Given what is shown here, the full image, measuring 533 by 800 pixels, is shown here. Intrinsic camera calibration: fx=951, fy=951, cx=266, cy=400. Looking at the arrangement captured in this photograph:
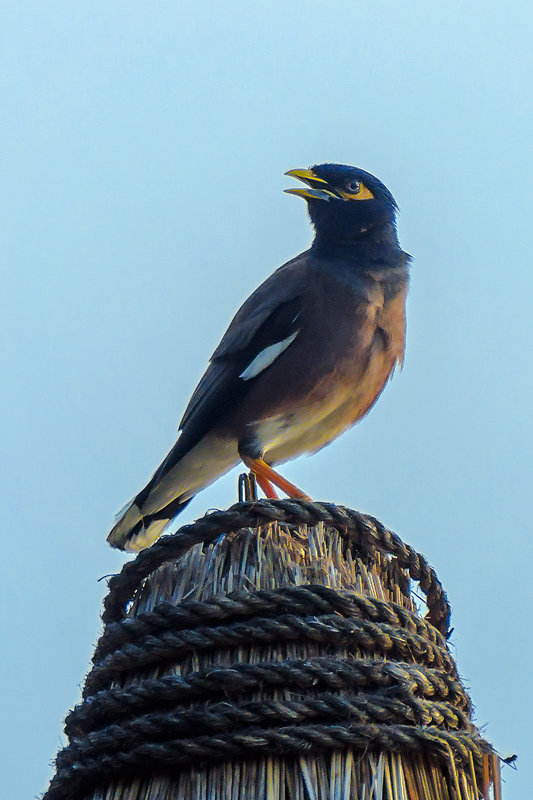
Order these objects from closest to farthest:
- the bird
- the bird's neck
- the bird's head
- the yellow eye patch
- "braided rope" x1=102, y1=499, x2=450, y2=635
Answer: "braided rope" x1=102, y1=499, x2=450, y2=635, the bird, the bird's neck, the bird's head, the yellow eye patch

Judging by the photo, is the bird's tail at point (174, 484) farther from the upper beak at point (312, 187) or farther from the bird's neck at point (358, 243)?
the upper beak at point (312, 187)

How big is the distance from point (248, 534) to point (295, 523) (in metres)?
0.13

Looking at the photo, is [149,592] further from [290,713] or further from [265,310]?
[265,310]

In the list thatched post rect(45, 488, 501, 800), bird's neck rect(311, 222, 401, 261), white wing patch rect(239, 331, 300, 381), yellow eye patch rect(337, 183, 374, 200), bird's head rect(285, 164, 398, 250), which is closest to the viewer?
thatched post rect(45, 488, 501, 800)

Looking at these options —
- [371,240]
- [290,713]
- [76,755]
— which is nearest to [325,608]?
[290,713]

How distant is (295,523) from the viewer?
7.30ft

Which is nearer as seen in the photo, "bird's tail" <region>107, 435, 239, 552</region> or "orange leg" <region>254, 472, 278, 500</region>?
"orange leg" <region>254, 472, 278, 500</region>

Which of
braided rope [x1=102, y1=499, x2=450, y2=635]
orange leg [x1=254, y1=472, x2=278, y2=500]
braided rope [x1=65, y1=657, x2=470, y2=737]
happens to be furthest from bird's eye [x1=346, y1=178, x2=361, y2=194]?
braided rope [x1=65, y1=657, x2=470, y2=737]

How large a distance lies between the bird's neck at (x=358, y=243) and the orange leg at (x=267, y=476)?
123 cm

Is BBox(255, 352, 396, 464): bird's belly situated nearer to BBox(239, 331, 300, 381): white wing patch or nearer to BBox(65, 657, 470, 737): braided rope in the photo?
BBox(239, 331, 300, 381): white wing patch

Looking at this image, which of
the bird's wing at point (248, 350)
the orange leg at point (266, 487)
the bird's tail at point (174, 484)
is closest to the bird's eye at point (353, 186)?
the bird's wing at point (248, 350)

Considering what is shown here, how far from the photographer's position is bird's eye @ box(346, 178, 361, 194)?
17.8 feet

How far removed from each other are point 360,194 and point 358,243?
1.41ft

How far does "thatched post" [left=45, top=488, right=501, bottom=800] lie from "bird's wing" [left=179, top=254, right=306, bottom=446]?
2.45 metres
